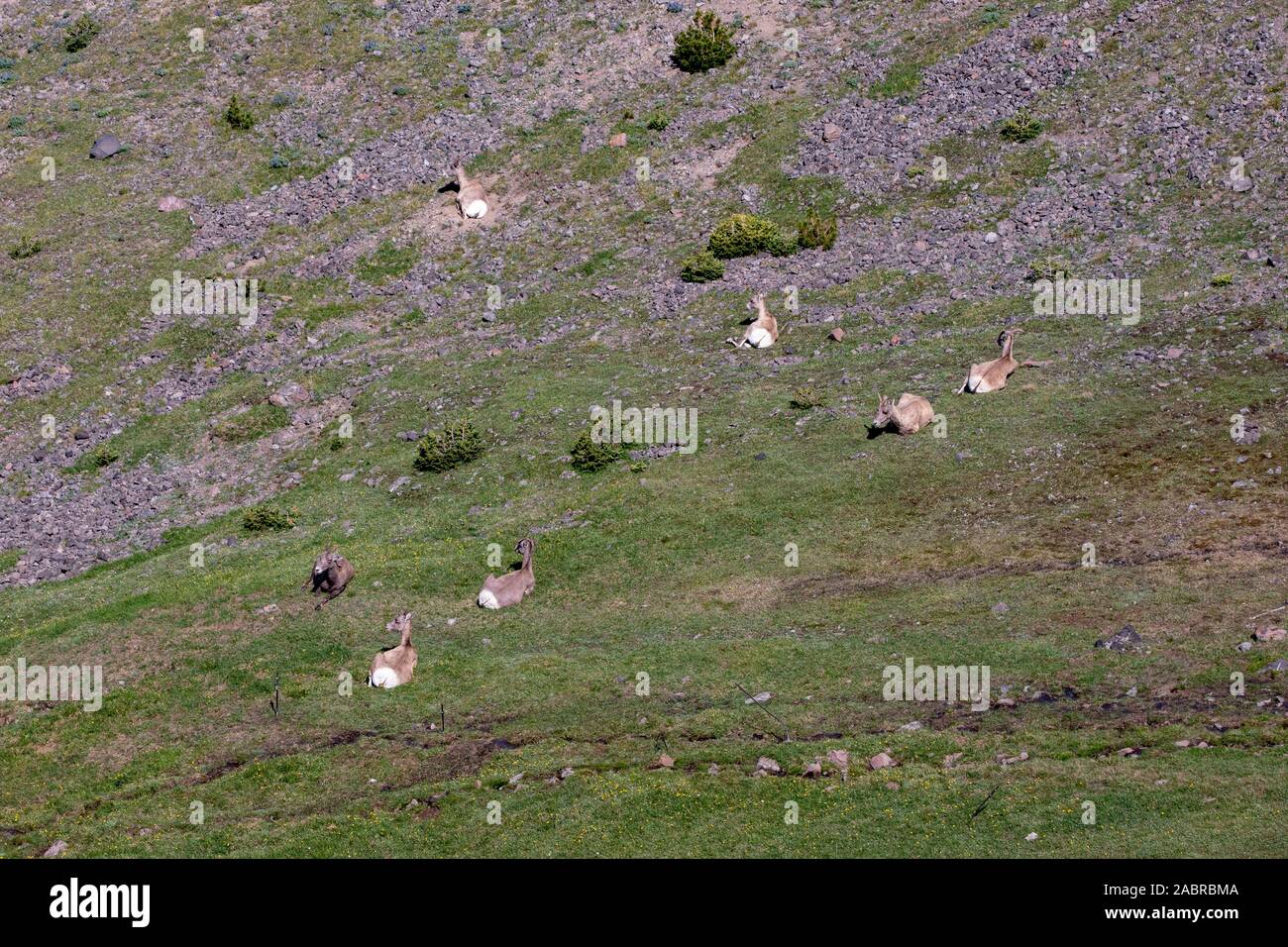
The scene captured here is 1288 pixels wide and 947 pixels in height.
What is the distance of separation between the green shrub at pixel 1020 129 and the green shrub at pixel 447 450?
24838mm

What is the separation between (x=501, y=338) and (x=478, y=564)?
46.0ft

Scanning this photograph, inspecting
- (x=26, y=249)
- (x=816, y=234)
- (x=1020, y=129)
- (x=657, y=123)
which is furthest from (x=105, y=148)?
(x=1020, y=129)

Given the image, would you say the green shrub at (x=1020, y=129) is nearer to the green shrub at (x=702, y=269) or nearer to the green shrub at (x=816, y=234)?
the green shrub at (x=816, y=234)

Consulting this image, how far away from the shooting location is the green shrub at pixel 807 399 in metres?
37.8

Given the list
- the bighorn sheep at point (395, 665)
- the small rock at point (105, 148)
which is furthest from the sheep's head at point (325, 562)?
the small rock at point (105, 148)

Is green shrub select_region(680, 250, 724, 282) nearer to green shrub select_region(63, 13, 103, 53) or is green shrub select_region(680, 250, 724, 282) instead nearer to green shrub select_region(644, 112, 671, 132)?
green shrub select_region(644, 112, 671, 132)

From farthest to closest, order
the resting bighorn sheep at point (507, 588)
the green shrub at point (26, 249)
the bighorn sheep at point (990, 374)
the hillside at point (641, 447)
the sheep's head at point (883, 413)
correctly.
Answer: the green shrub at point (26, 249) < the bighorn sheep at point (990, 374) < the sheep's head at point (883, 413) < the resting bighorn sheep at point (507, 588) < the hillside at point (641, 447)

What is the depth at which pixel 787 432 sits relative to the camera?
121 ft

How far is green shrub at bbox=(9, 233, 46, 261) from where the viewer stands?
172 ft

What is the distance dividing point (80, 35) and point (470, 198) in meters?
27.0

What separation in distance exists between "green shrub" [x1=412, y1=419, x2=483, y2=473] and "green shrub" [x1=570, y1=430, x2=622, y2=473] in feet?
11.0

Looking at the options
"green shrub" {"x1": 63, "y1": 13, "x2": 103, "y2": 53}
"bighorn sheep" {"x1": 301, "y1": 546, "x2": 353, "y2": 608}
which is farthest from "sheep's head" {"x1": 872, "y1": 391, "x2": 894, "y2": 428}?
"green shrub" {"x1": 63, "y1": 13, "x2": 103, "y2": 53}
